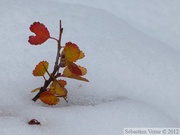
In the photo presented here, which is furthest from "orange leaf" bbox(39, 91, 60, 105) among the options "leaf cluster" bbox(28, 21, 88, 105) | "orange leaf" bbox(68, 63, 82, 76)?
"orange leaf" bbox(68, 63, 82, 76)

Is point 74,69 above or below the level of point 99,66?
below

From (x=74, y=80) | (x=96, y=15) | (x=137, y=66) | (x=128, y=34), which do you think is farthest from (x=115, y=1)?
(x=74, y=80)

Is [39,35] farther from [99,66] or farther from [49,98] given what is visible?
[99,66]

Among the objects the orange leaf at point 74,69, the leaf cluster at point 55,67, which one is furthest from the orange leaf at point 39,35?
the orange leaf at point 74,69

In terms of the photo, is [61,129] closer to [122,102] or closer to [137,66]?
[122,102]

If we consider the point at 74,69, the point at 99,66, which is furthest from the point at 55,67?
the point at 99,66

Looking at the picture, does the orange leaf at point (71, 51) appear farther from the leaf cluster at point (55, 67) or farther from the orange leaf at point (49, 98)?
the orange leaf at point (49, 98)
